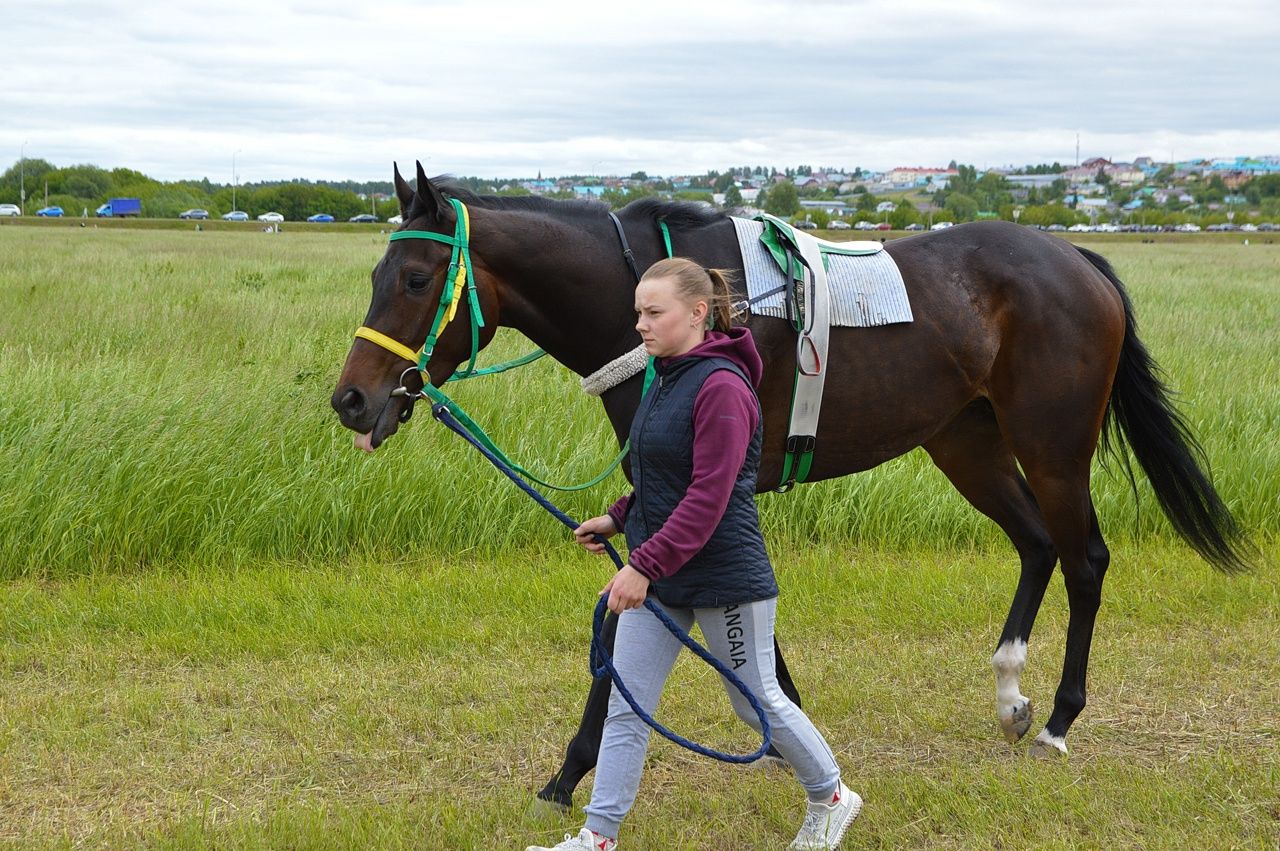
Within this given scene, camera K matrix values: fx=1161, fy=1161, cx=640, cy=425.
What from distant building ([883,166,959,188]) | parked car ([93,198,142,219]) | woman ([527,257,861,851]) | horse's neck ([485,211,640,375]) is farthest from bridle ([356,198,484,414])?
distant building ([883,166,959,188])

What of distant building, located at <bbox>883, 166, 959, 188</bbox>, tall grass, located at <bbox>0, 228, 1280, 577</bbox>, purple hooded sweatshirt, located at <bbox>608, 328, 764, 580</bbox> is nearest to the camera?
purple hooded sweatshirt, located at <bbox>608, 328, 764, 580</bbox>

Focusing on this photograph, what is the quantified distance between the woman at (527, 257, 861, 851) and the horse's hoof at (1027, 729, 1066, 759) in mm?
1380

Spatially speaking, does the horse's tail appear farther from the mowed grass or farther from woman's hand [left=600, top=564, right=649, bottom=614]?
woman's hand [left=600, top=564, right=649, bottom=614]

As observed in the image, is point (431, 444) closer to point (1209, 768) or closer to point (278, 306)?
point (1209, 768)

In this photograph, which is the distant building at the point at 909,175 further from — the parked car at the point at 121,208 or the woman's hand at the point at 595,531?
the woman's hand at the point at 595,531

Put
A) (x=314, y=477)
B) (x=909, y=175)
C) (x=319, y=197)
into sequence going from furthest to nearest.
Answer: (x=909, y=175), (x=319, y=197), (x=314, y=477)

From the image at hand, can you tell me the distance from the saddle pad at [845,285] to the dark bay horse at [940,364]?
5 cm

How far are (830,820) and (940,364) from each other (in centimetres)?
184

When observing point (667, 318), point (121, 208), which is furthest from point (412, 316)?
point (121, 208)

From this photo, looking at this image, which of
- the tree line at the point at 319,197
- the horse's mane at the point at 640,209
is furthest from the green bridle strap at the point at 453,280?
the tree line at the point at 319,197

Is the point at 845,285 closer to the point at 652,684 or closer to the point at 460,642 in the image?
the point at 652,684

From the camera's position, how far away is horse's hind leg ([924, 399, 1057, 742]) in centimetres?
492

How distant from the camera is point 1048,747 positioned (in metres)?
4.49

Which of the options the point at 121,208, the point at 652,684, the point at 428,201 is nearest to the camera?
the point at 652,684
